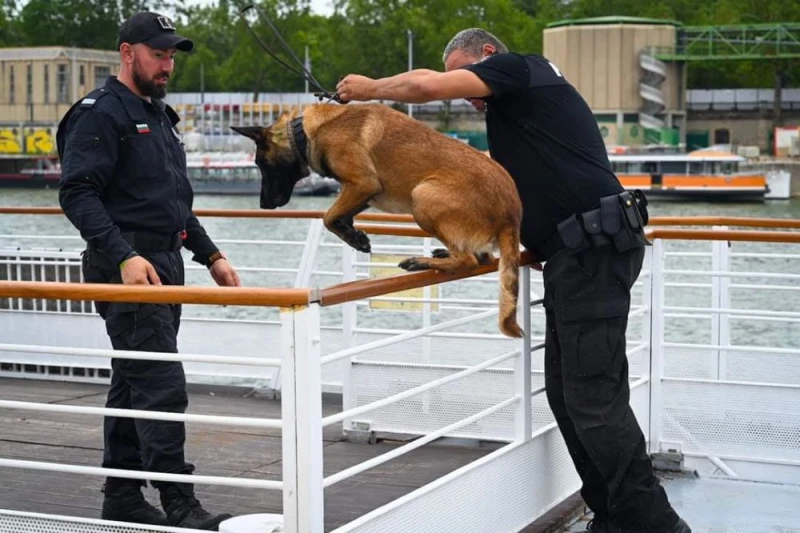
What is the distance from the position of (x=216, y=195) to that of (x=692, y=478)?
60223 millimetres

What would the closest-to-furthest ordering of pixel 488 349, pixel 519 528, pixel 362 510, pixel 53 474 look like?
pixel 519 528
pixel 362 510
pixel 53 474
pixel 488 349

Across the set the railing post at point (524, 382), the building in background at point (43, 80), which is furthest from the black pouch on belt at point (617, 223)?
the building in background at point (43, 80)

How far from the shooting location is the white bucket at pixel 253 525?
140 inches

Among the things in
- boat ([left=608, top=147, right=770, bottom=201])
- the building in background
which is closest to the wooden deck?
boat ([left=608, top=147, right=770, bottom=201])

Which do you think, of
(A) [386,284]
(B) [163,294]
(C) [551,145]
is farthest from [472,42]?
(B) [163,294]

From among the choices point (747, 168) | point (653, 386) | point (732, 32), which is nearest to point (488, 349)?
point (653, 386)

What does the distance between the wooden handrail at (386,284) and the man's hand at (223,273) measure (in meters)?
0.85

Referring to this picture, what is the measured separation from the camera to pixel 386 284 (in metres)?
3.44

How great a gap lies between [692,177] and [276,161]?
5360 cm

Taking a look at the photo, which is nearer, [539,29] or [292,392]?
[292,392]

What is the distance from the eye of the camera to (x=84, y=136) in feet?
12.9

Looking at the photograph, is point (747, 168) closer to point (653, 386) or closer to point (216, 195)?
point (216, 195)

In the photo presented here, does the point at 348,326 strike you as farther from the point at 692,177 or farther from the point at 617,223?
the point at 692,177

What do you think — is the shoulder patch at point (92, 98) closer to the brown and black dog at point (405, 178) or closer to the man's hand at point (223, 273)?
the brown and black dog at point (405, 178)
